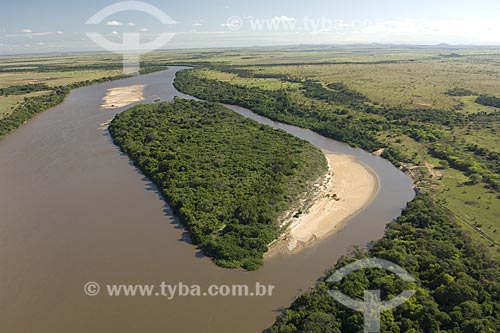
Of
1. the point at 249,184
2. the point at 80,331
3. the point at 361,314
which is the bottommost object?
the point at 80,331

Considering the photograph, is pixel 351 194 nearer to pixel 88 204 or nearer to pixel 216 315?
pixel 216 315

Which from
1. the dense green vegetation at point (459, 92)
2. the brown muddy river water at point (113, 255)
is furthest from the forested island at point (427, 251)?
the dense green vegetation at point (459, 92)

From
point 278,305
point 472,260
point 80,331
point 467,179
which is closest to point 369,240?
point 472,260

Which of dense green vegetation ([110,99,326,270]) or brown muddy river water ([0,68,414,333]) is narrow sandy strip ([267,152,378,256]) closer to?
brown muddy river water ([0,68,414,333])

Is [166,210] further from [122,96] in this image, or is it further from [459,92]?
[459,92]

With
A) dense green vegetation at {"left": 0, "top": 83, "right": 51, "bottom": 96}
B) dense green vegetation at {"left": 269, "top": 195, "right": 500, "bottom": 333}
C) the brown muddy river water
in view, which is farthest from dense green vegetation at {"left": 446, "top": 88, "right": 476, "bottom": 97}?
dense green vegetation at {"left": 0, "top": 83, "right": 51, "bottom": 96}

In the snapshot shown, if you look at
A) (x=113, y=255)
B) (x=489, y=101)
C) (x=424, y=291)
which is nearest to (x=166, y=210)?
(x=113, y=255)
